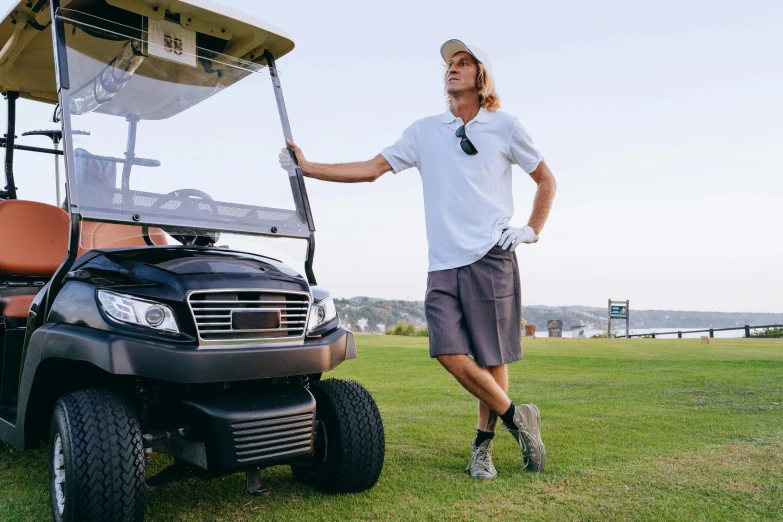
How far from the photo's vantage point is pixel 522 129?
3490 mm

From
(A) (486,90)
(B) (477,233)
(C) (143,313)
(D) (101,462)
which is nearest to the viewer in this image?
(D) (101,462)

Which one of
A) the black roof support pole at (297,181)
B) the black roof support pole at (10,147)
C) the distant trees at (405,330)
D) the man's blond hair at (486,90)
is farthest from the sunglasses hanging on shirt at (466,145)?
the distant trees at (405,330)

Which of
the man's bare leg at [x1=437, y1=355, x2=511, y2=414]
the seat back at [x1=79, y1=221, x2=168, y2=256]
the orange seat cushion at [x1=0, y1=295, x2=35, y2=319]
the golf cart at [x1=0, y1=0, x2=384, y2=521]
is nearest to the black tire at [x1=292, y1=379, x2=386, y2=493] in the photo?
the golf cart at [x1=0, y1=0, x2=384, y2=521]

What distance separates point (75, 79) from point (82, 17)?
0.92 feet

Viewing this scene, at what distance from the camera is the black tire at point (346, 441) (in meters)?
2.83

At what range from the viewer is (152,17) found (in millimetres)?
3084

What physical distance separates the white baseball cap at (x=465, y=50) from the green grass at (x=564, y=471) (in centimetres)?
205

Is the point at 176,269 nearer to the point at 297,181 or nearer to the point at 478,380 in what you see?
the point at 297,181

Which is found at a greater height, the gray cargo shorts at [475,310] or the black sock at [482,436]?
the gray cargo shorts at [475,310]

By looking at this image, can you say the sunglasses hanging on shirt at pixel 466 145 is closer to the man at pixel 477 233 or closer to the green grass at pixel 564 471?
the man at pixel 477 233

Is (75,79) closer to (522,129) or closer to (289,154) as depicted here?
(289,154)

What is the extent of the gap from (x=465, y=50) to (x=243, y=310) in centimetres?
190

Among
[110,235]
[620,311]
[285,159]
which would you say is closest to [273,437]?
[285,159]

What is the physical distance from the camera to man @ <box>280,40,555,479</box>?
3.31 metres
